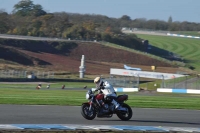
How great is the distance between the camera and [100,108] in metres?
19.8

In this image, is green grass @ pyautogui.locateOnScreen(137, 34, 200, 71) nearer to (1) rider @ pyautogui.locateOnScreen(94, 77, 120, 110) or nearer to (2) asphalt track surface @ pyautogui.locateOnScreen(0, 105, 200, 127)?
(2) asphalt track surface @ pyautogui.locateOnScreen(0, 105, 200, 127)

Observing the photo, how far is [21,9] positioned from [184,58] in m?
42.9

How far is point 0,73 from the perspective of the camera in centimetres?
6975

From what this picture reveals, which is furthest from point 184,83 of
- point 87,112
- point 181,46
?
point 181,46

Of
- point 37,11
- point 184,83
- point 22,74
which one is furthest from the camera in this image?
point 37,11

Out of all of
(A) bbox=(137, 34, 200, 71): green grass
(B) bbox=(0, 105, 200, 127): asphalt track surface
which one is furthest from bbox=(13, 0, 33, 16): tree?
(B) bbox=(0, 105, 200, 127): asphalt track surface

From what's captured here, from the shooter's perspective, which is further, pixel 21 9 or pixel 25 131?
pixel 21 9

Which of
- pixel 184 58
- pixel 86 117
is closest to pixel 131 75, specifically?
pixel 86 117

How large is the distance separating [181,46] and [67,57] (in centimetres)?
5250

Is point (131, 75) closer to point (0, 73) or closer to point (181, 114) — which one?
point (0, 73)

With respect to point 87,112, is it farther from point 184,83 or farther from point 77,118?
point 184,83

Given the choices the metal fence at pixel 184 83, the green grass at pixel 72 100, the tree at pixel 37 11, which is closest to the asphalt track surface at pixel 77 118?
the green grass at pixel 72 100

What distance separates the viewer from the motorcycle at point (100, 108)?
1962 centimetres

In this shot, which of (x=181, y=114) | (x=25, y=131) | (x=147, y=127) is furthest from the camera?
(x=181, y=114)
